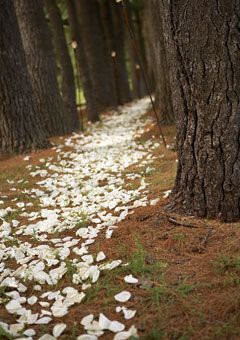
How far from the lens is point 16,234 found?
484cm

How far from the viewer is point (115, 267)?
3717mm

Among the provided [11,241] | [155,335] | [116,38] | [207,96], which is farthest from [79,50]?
[155,335]

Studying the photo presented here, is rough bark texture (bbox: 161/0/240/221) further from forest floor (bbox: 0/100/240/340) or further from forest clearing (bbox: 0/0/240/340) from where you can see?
forest floor (bbox: 0/100/240/340)

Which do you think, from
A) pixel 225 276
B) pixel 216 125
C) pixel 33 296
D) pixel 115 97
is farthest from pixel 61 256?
pixel 115 97

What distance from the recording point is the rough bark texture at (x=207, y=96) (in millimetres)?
3807

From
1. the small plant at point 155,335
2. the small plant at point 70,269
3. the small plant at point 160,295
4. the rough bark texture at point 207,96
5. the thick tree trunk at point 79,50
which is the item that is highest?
the thick tree trunk at point 79,50

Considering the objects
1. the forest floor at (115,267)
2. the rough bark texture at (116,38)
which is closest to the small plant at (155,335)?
the forest floor at (115,267)

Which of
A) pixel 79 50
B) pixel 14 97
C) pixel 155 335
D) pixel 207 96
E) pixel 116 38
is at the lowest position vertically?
pixel 155 335

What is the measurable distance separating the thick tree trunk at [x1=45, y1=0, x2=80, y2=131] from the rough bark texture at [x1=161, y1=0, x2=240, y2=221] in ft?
27.4

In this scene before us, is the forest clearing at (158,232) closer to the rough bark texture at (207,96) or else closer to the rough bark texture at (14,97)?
the rough bark texture at (207,96)

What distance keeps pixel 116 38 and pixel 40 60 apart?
409 inches

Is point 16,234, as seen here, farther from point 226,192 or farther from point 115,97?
point 115,97

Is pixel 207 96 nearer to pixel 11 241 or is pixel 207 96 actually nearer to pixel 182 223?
pixel 182 223

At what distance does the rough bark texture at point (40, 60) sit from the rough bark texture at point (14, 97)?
5.87 feet
